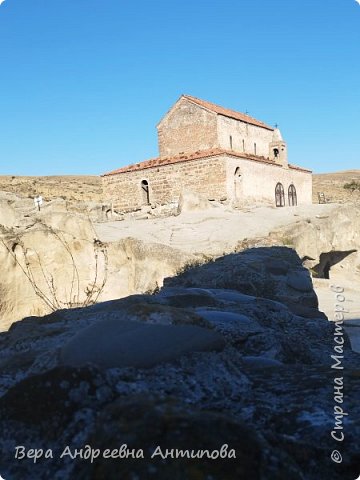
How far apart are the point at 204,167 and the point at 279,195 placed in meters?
5.78

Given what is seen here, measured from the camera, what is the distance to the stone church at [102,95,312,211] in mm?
20234

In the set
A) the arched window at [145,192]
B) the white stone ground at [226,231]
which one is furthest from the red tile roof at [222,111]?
the white stone ground at [226,231]

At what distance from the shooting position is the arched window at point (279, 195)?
2385 cm

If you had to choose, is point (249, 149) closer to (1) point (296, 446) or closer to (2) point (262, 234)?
(2) point (262, 234)

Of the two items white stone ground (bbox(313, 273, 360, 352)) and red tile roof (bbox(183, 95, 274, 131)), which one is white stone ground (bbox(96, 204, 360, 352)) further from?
red tile roof (bbox(183, 95, 274, 131))

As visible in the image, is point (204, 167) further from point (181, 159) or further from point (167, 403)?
point (167, 403)

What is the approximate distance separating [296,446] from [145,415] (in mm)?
435

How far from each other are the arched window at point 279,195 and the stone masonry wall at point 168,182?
5215mm

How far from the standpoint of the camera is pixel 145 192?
890 inches

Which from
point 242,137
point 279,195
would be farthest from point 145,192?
point 279,195

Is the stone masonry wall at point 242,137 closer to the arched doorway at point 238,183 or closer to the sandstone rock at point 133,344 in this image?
→ the arched doorway at point 238,183

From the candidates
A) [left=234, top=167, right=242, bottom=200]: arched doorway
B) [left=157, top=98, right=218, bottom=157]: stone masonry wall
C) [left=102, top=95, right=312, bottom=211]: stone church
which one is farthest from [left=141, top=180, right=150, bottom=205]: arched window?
[left=234, top=167, right=242, bottom=200]: arched doorway

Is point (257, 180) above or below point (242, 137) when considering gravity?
below

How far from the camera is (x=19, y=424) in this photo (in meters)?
1.39
